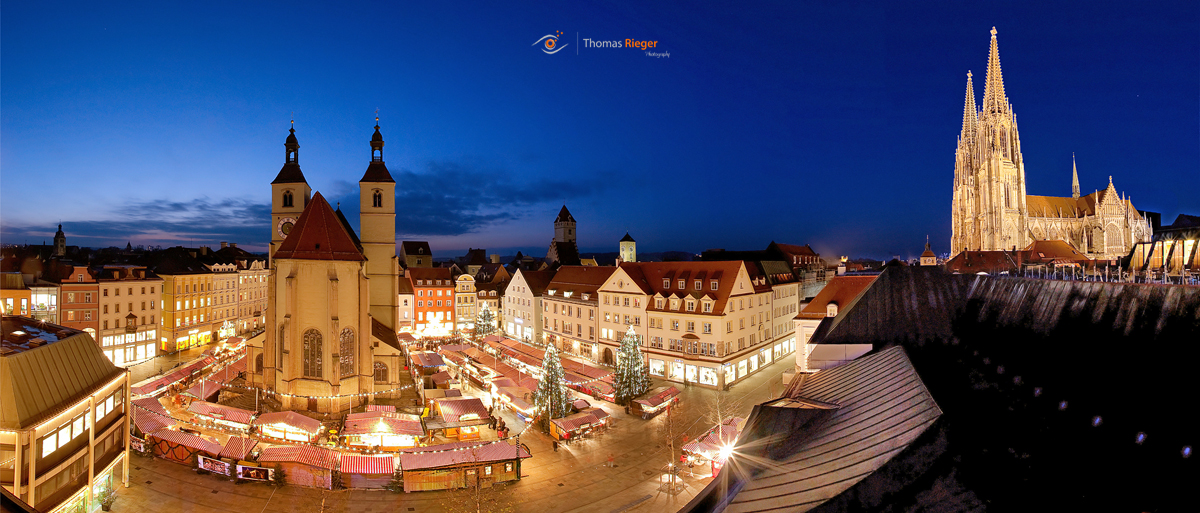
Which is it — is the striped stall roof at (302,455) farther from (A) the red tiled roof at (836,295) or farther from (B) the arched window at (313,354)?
(A) the red tiled roof at (836,295)

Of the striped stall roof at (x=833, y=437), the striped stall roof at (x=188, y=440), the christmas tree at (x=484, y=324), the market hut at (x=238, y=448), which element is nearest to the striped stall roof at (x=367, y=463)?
the market hut at (x=238, y=448)

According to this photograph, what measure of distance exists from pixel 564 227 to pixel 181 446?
8490cm

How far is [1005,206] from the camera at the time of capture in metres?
81.0

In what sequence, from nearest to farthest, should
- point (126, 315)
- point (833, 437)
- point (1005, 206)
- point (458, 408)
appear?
point (833, 437) < point (458, 408) < point (126, 315) < point (1005, 206)

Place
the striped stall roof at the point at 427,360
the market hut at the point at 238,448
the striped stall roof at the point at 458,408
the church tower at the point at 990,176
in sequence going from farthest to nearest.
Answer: the church tower at the point at 990,176
the striped stall roof at the point at 427,360
the striped stall roof at the point at 458,408
the market hut at the point at 238,448

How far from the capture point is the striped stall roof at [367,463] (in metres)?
19.7

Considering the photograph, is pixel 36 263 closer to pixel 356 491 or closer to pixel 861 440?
pixel 356 491

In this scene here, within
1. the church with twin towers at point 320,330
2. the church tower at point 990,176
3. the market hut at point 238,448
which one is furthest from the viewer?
the church tower at point 990,176

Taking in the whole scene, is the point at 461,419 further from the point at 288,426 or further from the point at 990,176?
the point at 990,176

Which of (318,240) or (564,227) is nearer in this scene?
(318,240)

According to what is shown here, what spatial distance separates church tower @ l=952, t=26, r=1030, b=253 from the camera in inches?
3177

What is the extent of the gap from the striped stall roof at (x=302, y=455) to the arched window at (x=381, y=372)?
34.3ft

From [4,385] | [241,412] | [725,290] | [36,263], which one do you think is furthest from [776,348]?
[36,263]

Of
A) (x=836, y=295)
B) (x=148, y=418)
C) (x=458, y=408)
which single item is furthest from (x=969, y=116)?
(x=148, y=418)
